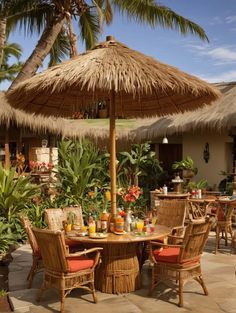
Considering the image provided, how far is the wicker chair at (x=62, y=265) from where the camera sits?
422 cm

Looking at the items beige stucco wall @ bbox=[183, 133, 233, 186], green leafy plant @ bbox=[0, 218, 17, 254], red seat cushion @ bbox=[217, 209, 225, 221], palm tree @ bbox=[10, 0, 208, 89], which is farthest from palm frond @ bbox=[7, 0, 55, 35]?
red seat cushion @ bbox=[217, 209, 225, 221]

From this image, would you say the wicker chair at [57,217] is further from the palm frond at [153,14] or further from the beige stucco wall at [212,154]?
the palm frond at [153,14]

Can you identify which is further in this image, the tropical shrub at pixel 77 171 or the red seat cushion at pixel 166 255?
the tropical shrub at pixel 77 171

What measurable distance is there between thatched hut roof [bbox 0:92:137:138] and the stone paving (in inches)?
315

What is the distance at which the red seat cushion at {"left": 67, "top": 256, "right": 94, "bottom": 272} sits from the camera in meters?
4.39

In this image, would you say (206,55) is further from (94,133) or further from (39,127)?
(39,127)

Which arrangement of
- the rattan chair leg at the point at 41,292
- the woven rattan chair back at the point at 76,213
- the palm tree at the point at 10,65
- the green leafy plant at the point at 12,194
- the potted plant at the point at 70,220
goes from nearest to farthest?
the rattan chair leg at the point at 41,292 → the potted plant at the point at 70,220 → the woven rattan chair back at the point at 76,213 → the green leafy plant at the point at 12,194 → the palm tree at the point at 10,65

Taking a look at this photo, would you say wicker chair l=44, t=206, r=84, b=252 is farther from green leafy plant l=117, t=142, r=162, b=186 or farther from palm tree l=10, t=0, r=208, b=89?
palm tree l=10, t=0, r=208, b=89

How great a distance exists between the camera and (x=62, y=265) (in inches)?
168

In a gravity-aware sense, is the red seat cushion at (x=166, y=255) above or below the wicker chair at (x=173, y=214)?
below

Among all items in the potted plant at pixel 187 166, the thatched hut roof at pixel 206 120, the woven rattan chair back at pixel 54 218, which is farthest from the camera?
the thatched hut roof at pixel 206 120

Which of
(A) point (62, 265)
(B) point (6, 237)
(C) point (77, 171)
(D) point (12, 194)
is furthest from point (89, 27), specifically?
(A) point (62, 265)

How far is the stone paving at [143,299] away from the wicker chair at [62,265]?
0.53 feet

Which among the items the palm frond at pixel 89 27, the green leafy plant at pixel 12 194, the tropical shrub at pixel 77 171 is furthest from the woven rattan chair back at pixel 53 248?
the palm frond at pixel 89 27
